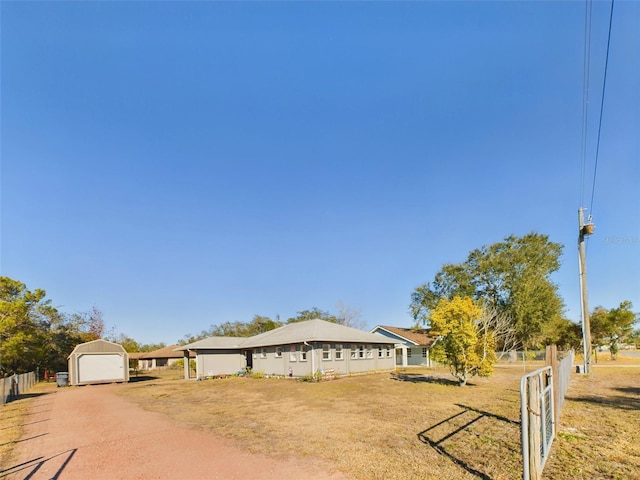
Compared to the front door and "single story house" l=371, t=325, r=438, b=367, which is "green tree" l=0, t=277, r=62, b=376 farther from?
"single story house" l=371, t=325, r=438, b=367

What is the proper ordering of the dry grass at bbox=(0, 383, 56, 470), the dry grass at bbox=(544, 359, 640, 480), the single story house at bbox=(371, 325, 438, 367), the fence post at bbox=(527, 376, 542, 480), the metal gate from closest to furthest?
the metal gate → the fence post at bbox=(527, 376, 542, 480) → the dry grass at bbox=(544, 359, 640, 480) → the dry grass at bbox=(0, 383, 56, 470) → the single story house at bbox=(371, 325, 438, 367)

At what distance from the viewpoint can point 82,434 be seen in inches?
359

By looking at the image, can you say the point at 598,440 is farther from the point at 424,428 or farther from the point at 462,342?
the point at 462,342

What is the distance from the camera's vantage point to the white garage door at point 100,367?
24.4m

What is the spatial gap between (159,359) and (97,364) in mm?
30360

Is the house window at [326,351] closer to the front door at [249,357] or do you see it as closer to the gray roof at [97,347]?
the front door at [249,357]

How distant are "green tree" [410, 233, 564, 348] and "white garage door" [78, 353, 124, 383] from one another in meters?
29.8

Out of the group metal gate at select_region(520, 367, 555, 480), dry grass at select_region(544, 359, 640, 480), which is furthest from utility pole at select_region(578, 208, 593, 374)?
metal gate at select_region(520, 367, 555, 480)

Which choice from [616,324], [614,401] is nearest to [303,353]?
[614,401]

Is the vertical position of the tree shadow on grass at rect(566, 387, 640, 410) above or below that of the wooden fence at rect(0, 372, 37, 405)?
above

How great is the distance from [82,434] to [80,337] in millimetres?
33207

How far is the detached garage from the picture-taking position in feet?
79.0

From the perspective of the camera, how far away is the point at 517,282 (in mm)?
35375

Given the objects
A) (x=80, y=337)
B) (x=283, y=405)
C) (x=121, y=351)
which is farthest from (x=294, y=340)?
(x=80, y=337)
